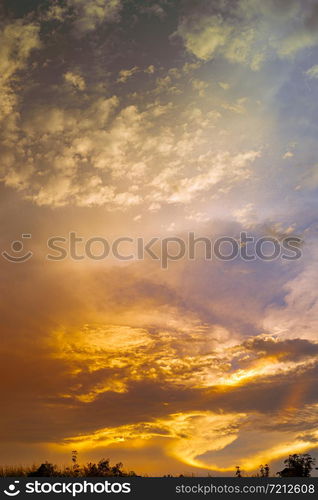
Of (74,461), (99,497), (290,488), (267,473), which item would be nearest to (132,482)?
(99,497)

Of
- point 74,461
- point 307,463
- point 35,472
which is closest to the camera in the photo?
point 35,472

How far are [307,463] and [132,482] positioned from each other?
5237cm

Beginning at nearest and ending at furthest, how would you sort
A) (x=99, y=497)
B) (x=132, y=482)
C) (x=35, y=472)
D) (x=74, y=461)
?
(x=99, y=497) < (x=132, y=482) < (x=35, y=472) < (x=74, y=461)

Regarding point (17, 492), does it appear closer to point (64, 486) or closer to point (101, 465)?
point (64, 486)

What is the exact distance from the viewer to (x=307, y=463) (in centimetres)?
8062

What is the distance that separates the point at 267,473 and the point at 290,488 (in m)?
35.4

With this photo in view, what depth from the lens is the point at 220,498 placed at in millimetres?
39750

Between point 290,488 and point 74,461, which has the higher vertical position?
point 74,461

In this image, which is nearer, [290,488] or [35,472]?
[290,488]

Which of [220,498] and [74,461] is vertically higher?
[74,461]

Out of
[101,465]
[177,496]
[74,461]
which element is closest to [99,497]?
[177,496]

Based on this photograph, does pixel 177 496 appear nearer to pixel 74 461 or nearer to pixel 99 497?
pixel 99 497

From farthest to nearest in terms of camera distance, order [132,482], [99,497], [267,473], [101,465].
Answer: [267,473] → [101,465] → [132,482] → [99,497]

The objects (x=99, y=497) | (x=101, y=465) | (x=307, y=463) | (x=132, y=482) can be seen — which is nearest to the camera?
(x=99, y=497)
